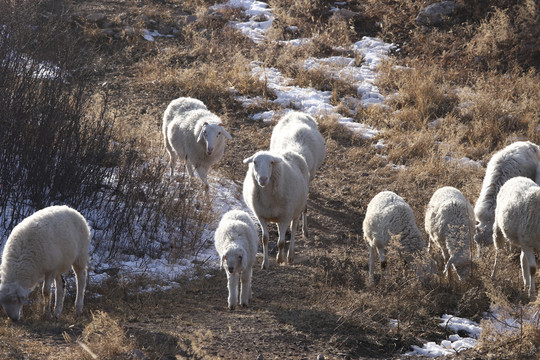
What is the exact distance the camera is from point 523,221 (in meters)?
7.70

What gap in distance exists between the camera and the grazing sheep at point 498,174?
9.07 m

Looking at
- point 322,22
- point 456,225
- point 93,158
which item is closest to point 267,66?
point 322,22

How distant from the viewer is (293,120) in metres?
11.5

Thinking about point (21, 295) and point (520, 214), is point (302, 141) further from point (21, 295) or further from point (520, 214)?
point (21, 295)

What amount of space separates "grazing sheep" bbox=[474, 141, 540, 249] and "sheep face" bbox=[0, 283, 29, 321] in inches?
234

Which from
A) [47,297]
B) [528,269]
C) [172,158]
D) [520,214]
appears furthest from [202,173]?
[528,269]

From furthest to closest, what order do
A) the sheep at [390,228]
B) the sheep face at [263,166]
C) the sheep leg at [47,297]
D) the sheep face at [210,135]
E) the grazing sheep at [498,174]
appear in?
the sheep face at [210,135]
the grazing sheep at [498,174]
the sheep face at [263,166]
the sheep at [390,228]
the sheep leg at [47,297]

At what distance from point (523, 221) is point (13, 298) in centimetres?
590

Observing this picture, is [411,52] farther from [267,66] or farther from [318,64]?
[267,66]

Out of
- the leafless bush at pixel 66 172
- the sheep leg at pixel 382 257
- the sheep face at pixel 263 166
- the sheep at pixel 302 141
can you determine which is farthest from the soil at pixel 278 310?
the sheep face at pixel 263 166

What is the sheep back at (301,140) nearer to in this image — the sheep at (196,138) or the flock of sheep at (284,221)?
the flock of sheep at (284,221)

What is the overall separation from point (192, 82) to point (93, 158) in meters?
6.73

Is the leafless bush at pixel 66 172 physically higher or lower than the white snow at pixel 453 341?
higher

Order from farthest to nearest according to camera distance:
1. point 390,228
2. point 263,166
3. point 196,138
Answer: point 196,138 < point 263,166 < point 390,228
